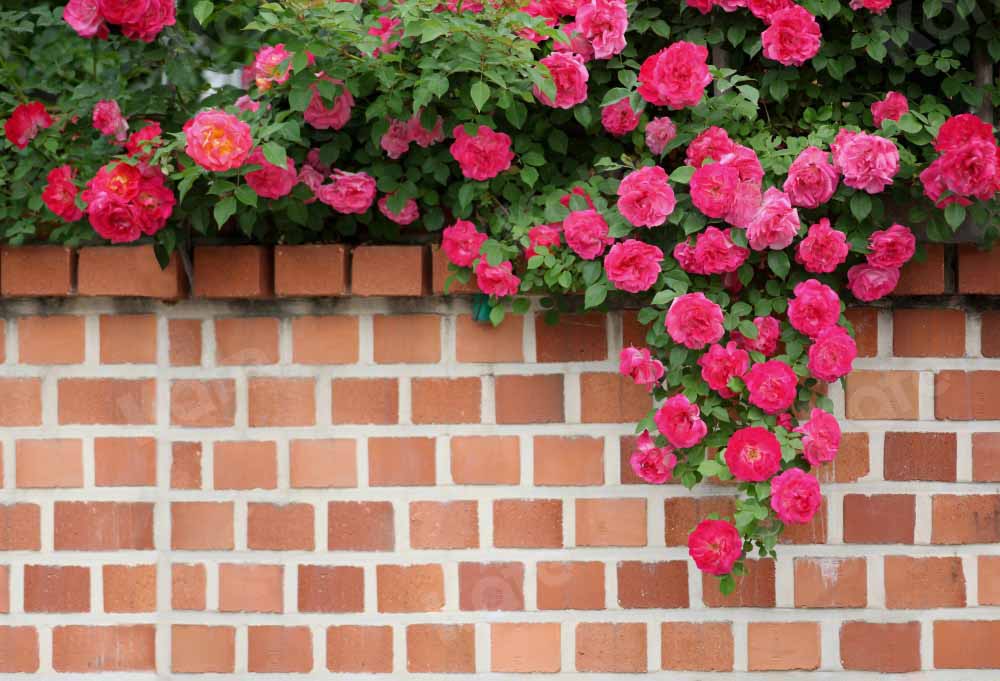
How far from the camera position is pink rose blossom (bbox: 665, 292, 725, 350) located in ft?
5.68

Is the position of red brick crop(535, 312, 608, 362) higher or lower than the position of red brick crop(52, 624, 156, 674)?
higher

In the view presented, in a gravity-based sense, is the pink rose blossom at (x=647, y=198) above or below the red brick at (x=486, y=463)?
above

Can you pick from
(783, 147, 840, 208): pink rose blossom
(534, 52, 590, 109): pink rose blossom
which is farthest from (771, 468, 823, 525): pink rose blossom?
(534, 52, 590, 109): pink rose blossom

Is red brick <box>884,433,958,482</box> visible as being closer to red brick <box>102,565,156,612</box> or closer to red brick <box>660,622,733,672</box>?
red brick <box>660,622,733,672</box>

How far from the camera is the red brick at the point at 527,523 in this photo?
6.35 feet

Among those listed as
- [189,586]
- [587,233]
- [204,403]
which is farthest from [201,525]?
[587,233]

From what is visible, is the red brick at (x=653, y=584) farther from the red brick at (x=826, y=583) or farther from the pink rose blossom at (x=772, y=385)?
the pink rose blossom at (x=772, y=385)

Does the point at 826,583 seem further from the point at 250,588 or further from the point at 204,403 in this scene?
the point at 204,403

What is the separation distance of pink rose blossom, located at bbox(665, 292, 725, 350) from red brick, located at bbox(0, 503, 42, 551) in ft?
4.01

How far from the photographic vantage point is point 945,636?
1930mm

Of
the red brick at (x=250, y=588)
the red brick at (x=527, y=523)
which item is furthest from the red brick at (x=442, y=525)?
the red brick at (x=250, y=588)

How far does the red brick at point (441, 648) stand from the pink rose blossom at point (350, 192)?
2.54 feet

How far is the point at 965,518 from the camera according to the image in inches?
75.9

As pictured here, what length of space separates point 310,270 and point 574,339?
19.5 inches
